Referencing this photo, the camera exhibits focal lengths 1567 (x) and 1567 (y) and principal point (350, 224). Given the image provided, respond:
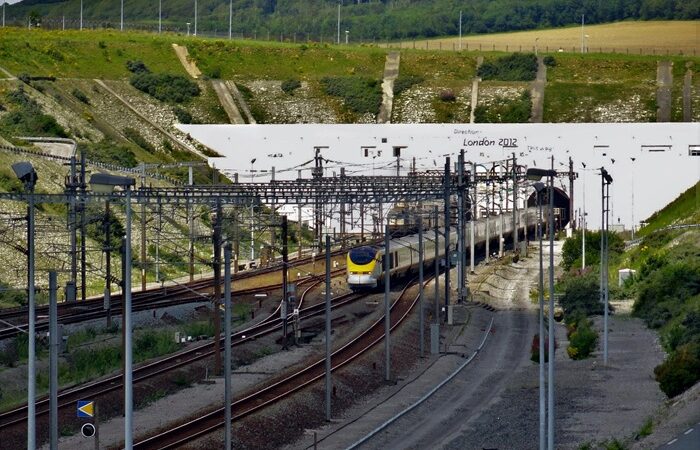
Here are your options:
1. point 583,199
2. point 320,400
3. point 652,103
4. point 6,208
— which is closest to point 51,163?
point 6,208

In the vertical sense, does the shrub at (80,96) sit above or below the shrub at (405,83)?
below

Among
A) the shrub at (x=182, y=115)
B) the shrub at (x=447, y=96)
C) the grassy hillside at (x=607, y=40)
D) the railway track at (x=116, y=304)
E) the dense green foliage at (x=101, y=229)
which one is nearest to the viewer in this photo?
the railway track at (x=116, y=304)

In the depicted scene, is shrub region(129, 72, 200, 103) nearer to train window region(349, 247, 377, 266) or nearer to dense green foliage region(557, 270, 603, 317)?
train window region(349, 247, 377, 266)

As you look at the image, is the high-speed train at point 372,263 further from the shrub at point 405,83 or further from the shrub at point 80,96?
the shrub at point 405,83

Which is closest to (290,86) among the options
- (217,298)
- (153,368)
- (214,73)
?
(214,73)

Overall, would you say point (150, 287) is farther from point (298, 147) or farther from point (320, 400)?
point (298, 147)

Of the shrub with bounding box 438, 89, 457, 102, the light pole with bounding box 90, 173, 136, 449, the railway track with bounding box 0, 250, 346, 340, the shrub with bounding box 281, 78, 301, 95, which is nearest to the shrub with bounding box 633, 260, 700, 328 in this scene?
the railway track with bounding box 0, 250, 346, 340

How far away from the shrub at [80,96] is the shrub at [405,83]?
91.3ft

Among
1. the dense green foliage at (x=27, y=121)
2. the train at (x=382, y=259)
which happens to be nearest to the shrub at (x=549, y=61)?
the dense green foliage at (x=27, y=121)

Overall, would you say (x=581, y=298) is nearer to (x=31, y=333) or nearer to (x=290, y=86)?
(x=31, y=333)

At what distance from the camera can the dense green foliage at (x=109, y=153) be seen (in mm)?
97125

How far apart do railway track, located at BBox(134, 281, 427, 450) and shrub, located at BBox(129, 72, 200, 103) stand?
7456 centimetres

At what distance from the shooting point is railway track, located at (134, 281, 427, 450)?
32.7 metres

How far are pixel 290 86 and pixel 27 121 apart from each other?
35648mm
